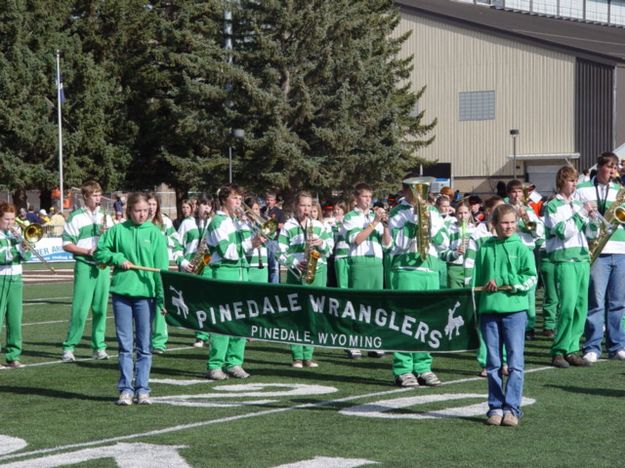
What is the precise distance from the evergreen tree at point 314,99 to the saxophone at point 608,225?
120ft

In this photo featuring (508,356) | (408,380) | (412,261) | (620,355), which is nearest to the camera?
(508,356)

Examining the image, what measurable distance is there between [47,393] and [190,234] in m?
4.63

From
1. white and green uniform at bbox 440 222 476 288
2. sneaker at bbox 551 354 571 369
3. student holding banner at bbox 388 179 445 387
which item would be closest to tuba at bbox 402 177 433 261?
student holding banner at bbox 388 179 445 387

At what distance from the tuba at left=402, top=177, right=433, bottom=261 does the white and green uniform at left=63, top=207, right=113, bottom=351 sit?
4.40 meters

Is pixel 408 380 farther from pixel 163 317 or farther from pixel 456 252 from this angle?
pixel 163 317

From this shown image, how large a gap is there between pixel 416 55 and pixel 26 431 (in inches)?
2010

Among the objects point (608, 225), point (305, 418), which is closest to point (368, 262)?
point (608, 225)

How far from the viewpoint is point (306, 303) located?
10898 millimetres

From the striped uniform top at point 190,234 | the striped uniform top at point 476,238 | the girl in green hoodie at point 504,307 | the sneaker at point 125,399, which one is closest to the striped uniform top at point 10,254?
the striped uniform top at point 190,234

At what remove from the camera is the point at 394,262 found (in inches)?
457

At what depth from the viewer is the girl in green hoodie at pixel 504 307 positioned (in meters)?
9.32

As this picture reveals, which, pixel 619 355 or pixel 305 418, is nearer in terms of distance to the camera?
pixel 305 418

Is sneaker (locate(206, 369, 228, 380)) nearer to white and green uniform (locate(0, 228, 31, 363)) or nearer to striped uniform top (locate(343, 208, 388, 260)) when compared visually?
striped uniform top (locate(343, 208, 388, 260))

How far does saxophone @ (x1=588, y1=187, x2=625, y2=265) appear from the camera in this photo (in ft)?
41.3
